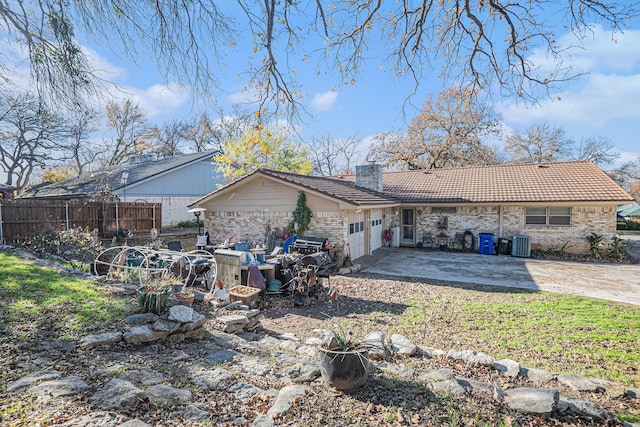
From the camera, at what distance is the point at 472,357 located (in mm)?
4613

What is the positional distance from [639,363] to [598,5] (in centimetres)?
481

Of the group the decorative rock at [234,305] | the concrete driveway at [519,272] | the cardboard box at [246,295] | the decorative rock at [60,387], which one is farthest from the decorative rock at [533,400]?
the concrete driveway at [519,272]

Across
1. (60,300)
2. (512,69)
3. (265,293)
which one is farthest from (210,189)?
(512,69)

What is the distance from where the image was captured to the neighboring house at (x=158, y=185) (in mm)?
20234

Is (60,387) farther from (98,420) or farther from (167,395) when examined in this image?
(167,395)

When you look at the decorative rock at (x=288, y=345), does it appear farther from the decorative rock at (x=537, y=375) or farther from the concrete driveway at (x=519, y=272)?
the concrete driveway at (x=519, y=272)

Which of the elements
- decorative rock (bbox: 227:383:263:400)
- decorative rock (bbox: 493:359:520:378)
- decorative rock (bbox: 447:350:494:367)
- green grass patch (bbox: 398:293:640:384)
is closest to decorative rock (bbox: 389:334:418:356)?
decorative rock (bbox: 447:350:494:367)

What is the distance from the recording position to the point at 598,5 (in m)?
4.22

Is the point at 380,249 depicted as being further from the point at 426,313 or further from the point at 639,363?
the point at 639,363

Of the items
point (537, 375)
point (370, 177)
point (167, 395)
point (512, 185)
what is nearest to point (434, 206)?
point (370, 177)

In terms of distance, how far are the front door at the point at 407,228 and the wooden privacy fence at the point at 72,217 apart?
13868mm

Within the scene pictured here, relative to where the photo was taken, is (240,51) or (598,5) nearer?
(598,5)

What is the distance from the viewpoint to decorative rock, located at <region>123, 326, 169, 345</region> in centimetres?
408

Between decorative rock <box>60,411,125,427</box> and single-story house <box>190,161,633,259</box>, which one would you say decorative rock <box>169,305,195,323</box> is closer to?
decorative rock <box>60,411,125,427</box>
